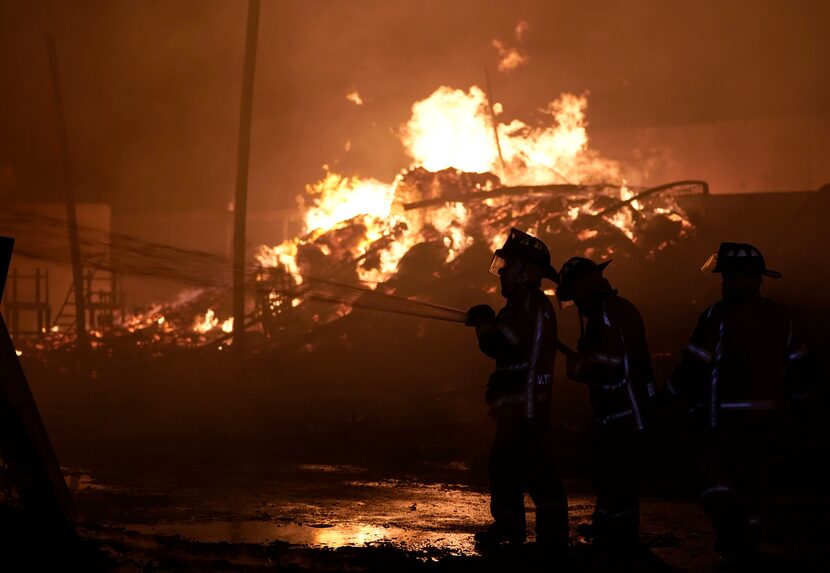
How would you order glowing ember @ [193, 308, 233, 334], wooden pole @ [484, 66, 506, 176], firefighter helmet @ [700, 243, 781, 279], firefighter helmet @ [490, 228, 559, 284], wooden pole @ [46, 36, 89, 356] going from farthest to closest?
1. wooden pole @ [484, 66, 506, 176]
2. glowing ember @ [193, 308, 233, 334]
3. wooden pole @ [46, 36, 89, 356]
4. firefighter helmet @ [490, 228, 559, 284]
5. firefighter helmet @ [700, 243, 781, 279]

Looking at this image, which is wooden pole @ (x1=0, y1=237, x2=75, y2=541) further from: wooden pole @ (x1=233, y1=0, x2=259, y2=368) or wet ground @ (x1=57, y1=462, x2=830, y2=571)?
wooden pole @ (x1=233, y1=0, x2=259, y2=368)

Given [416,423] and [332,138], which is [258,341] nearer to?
[416,423]

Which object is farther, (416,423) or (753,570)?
(416,423)

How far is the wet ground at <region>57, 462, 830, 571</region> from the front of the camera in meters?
5.64

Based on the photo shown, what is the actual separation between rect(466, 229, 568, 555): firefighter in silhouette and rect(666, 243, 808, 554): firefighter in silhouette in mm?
828

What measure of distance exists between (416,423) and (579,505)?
5.51 meters

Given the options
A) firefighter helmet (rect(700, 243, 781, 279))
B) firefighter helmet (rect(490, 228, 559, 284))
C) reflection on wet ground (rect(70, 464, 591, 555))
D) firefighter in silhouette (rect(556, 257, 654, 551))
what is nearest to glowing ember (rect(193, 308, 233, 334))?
reflection on wet ground (rect(70, 464, 591, 555))

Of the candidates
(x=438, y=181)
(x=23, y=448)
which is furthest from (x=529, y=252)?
(x=438, y=181)

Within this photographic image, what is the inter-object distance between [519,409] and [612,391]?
591mm

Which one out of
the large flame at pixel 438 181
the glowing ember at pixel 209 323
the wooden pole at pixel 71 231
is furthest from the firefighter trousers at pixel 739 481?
the glowing ember at pixel 209 323

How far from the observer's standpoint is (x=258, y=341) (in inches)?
799

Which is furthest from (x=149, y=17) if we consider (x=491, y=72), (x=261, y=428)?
(x=261, y=428)

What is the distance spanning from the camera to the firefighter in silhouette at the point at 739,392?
562 centimetres

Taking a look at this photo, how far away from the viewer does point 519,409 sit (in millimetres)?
6156
